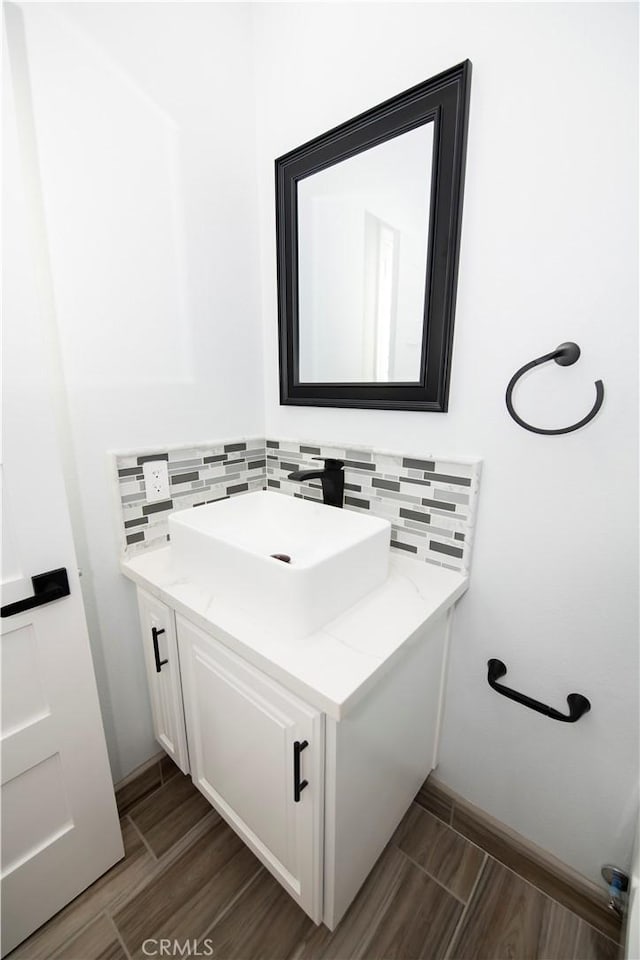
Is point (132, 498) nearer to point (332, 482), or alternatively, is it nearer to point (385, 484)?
point (332, 482)

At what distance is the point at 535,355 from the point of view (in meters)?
0.86

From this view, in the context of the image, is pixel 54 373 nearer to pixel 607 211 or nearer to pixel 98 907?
pixel 607 211

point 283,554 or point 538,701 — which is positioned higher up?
point 283,554

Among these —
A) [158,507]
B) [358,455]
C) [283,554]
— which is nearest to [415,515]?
[358,455]

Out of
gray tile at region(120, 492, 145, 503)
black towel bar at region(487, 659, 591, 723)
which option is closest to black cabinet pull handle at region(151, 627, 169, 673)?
gray tile at region(120, 492, 145, 503)

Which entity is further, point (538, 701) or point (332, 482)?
point (332, 482)

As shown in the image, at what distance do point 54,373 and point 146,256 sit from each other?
1.33 ft

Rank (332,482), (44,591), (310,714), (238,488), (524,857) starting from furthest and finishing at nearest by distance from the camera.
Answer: (238,488), (332,482), (524,857), (44,591), (310,714)

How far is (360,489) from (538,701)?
724 mm

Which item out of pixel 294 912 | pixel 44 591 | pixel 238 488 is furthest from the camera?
pixel 238 488

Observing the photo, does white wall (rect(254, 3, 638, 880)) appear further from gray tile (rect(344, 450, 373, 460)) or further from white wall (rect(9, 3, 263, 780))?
white wall (rect(9, 3, 263, 780))

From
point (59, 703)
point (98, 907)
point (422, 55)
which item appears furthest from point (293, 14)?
point (98, 907)

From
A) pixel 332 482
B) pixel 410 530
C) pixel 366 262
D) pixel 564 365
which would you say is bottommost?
pixel 410 530

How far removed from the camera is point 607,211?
29.0 inches
